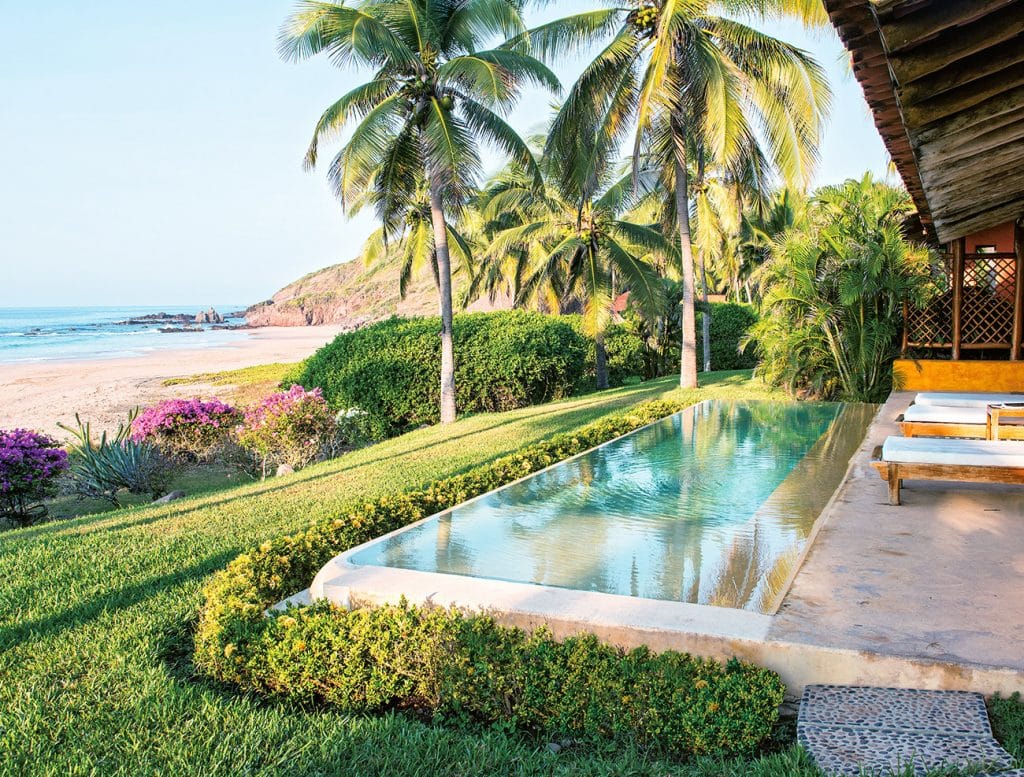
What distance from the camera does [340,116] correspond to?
43.9ft

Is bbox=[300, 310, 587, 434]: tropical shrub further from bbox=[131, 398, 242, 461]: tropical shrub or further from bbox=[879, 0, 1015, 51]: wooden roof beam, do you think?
bbox=[879, 0, 1015, 51]: wooden roof beam

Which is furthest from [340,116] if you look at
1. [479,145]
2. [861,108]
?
[861,108]

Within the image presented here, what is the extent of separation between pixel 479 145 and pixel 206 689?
1171cm

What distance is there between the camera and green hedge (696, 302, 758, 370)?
26078mm

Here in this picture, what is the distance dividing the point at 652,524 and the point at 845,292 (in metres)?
7.94

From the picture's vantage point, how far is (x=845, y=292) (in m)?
12.3

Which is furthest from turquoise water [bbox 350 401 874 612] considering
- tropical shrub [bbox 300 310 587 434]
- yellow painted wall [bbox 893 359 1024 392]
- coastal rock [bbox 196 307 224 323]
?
coastal rock [bbox 196 307 224 323]

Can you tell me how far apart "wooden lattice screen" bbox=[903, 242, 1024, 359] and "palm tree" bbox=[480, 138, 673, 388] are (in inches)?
252

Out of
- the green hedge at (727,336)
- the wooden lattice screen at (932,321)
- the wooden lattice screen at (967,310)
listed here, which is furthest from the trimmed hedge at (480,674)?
the green hedge at (727,336)

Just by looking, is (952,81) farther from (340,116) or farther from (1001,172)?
(340,116)

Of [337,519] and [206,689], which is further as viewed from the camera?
[337,519]

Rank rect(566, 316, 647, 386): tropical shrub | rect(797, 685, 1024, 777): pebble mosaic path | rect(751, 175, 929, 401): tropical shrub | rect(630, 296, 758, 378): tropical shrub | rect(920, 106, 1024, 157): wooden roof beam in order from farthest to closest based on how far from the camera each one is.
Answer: rect(630, 296, 758, 378): tropical shrub → rect(566, 316, 647, 386): tropical shrub → rect(751, 175, 929, 401): tropical shrub → rect(920, 106, 1024, 157): wooden roof beam → rect(797, 685, 1024, 777): pebble mosaic path

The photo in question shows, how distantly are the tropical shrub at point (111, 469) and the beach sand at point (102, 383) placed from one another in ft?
31.8

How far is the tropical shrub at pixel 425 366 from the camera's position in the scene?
15.8m
